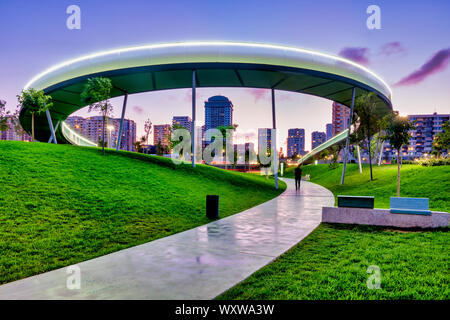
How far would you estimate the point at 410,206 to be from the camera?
8391 millimetres

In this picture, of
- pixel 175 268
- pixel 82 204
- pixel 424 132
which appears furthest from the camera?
pixel 424 132

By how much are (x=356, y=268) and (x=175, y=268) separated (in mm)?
3300

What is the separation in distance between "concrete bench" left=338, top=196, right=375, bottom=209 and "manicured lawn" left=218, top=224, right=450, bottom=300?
5.90 feet

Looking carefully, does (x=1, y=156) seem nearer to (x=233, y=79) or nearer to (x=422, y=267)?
(x=233, y=79)

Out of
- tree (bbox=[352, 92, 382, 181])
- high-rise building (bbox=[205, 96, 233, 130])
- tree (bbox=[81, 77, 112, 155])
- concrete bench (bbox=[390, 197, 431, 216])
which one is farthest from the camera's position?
high-rise building (bbox=[205, 96, 233, 130])

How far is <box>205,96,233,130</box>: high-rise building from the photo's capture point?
18275 cm

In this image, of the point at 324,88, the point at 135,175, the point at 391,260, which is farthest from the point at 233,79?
the point at 391,260

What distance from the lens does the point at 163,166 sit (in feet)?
63.5

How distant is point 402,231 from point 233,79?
16320 millimetres

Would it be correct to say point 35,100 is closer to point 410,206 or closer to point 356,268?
point 356,268

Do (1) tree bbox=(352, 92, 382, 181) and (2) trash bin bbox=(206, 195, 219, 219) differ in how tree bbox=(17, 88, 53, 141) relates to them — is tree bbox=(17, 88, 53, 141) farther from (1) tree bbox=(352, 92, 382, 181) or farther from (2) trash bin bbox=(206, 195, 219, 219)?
(1) tree bbox=(352, 92, 382, 181)

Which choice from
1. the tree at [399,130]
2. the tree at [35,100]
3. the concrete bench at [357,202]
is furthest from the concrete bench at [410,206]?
the tree at [35,100]

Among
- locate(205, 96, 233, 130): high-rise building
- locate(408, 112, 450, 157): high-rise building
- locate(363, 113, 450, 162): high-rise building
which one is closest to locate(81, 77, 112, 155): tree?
locate(205, 96, 233, 130): high-rise building

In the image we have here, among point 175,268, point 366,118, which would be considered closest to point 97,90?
point 175,268
